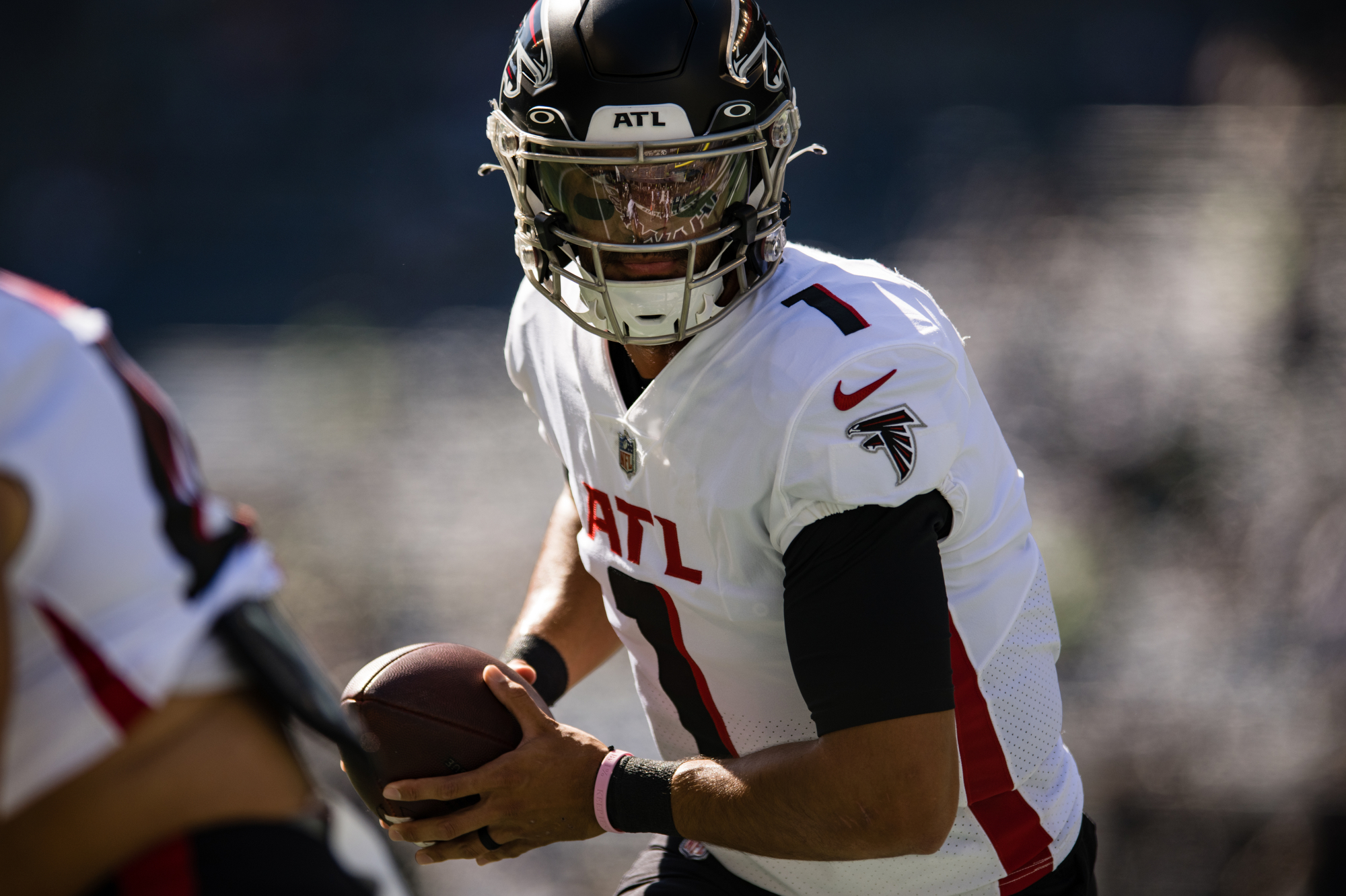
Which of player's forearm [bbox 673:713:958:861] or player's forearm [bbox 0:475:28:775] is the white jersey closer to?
player's forearm [bbox 673:713:958:861]

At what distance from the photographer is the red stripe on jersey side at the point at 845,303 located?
164 cm

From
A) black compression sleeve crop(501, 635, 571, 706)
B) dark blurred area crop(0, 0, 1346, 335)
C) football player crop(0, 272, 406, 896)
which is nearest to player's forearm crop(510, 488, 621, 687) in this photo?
black compression sleeve crop(501, 635, 571, 706)

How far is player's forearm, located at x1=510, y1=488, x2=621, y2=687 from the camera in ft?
7.18

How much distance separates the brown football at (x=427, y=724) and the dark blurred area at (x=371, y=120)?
703cm

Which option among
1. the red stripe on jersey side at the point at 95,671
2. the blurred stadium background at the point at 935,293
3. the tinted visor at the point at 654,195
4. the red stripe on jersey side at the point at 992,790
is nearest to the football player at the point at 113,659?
the red stripe on jersey side at the point at 95,671

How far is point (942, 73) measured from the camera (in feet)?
34.8

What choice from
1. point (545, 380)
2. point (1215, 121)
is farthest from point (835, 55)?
point (545, 380)

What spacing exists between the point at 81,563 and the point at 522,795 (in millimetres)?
883

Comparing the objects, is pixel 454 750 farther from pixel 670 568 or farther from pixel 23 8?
pixel 23 8

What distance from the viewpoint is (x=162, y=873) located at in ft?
3.33

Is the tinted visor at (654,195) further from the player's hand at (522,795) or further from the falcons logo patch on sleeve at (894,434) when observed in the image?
the player's hand at (522,795)

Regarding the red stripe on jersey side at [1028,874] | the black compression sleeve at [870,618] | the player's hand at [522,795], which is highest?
the black compression sleeve at [870,618]

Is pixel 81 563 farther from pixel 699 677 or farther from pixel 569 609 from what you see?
pixel 569 609

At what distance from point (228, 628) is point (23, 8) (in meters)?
11.9
